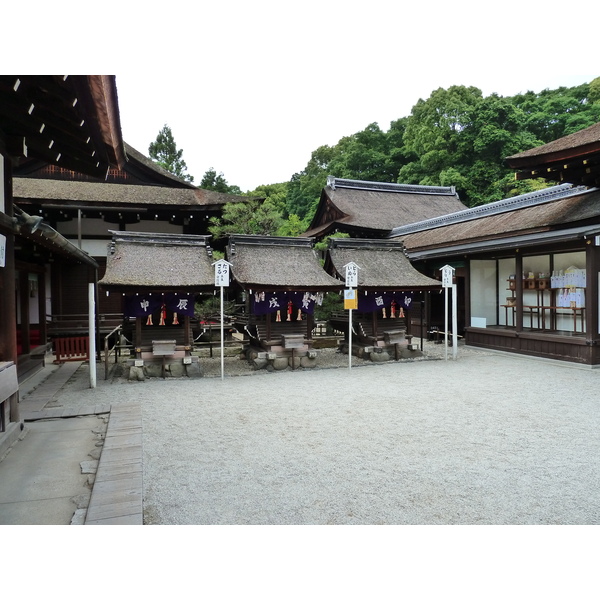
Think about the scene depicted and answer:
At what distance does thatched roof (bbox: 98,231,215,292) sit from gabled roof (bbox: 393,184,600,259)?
7700mm

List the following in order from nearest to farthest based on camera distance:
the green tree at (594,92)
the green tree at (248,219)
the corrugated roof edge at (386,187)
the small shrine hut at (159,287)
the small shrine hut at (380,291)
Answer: the small shrine hut at (159,287) → the small shrine hut at (380,291) → the green tree at (248,219) → the corrugated roof edge at (386,187) → the green tree at (594,92)

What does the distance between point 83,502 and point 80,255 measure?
695 centimetres

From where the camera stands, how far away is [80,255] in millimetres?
9320

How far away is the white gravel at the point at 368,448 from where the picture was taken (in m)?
3.56

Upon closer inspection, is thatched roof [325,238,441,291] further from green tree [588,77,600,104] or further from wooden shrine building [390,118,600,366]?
green tree [588,77,600,104]

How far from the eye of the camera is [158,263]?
975cm

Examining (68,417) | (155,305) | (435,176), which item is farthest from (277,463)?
(435,176)

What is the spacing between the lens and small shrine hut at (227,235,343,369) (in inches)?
404

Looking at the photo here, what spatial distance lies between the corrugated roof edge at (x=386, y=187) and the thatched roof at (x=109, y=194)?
9474 millimetres

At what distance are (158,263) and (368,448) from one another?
6.63 m

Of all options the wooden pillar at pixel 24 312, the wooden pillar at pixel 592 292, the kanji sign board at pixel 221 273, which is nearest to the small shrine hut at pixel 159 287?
the kanji sign board at pixel 221 273

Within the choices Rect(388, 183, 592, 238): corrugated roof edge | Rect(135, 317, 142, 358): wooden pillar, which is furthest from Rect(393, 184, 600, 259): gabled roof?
Rect(135, 317, 142, 358): wooden pillar

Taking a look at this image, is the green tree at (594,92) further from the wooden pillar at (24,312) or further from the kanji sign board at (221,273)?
the wooden pillar at (24,312)

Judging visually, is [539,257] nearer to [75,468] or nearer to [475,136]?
[75,468]
